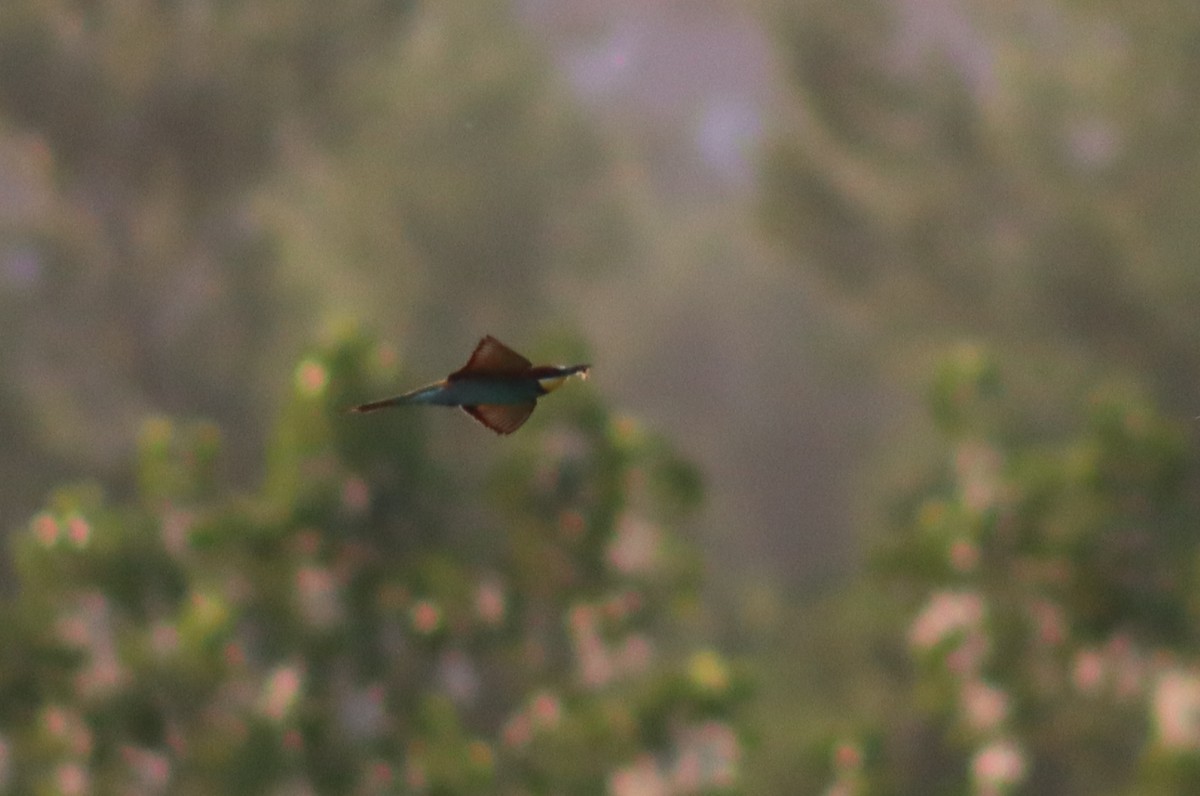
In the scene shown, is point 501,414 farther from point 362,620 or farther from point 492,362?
point 362,620

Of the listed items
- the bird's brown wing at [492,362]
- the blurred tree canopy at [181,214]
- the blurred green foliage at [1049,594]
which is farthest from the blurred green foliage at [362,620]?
the bird's brown wing at [492,362]

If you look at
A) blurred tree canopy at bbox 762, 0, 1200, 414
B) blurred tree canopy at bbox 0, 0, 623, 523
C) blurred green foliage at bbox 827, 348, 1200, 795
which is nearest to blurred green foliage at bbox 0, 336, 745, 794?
blurred green foliage at bbox 827, 348, 1200, 795

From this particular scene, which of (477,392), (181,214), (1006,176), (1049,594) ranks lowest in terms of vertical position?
(477,392)

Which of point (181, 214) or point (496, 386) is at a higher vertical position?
point (181, 214)

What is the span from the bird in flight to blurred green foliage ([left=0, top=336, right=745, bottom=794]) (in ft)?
8.43

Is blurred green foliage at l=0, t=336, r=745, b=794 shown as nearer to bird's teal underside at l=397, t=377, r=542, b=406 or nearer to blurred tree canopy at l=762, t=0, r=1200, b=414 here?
bird's teal underside at l=397, t=377, r=542, b=406

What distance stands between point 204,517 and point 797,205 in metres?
4.77

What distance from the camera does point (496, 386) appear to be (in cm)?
119

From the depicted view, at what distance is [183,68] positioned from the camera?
598 centimetres

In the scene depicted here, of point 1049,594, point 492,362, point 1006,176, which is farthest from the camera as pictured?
point 1006,176

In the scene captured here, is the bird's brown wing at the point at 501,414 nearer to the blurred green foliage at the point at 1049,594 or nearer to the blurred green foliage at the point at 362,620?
Answer: the blurred green foliage at the point at 362,620

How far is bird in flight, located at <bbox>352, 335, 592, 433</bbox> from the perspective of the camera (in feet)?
3.79

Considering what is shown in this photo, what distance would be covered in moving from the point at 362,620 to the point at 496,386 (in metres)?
2.84

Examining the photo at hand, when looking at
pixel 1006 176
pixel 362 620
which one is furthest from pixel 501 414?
pixel 1006 176
